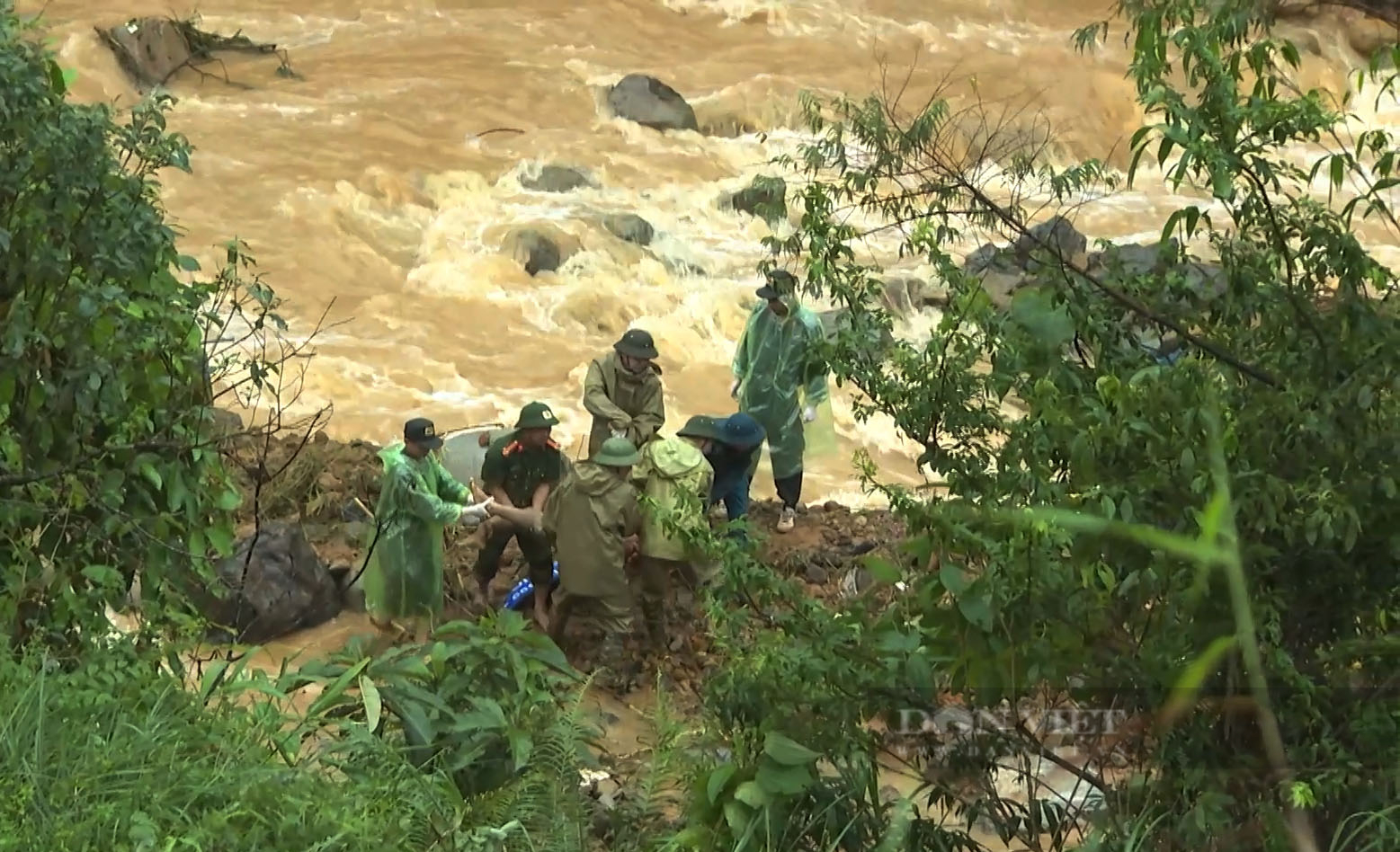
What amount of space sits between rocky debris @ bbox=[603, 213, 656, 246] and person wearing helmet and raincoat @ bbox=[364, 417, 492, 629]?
6.84 meters

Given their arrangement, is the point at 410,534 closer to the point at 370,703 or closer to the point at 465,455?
the point at 465,455

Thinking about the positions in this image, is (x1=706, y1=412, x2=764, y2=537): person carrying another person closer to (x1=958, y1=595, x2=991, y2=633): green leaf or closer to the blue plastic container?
the blue plastic container

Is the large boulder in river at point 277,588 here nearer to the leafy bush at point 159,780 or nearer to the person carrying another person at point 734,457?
the person carrying another person at point 734,457

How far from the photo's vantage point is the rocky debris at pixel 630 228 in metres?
13.8

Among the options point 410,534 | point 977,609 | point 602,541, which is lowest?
point 410,534

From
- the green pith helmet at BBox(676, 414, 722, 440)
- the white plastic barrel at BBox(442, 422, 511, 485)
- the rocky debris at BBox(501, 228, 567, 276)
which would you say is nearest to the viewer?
the green pith helmet at BBox(676, 414, 722, 440)

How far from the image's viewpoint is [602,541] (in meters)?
6.61

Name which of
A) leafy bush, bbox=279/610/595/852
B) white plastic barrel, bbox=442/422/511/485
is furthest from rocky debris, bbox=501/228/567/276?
leafy bush, bbox=279/610/595/852

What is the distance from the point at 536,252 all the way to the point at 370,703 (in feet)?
32.1

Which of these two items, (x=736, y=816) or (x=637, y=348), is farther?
(x=637, y=348)

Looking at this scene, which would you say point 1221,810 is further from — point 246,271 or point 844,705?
point 246,271

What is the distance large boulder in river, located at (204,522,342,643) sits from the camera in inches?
276

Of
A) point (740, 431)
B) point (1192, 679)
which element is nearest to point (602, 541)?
point (740, 431)

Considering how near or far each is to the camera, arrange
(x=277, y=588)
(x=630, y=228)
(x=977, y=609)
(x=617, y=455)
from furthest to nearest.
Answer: (x=630, y=228) < (x=277, y=588) < (x=617, y=455) < (x=977, y=609)
